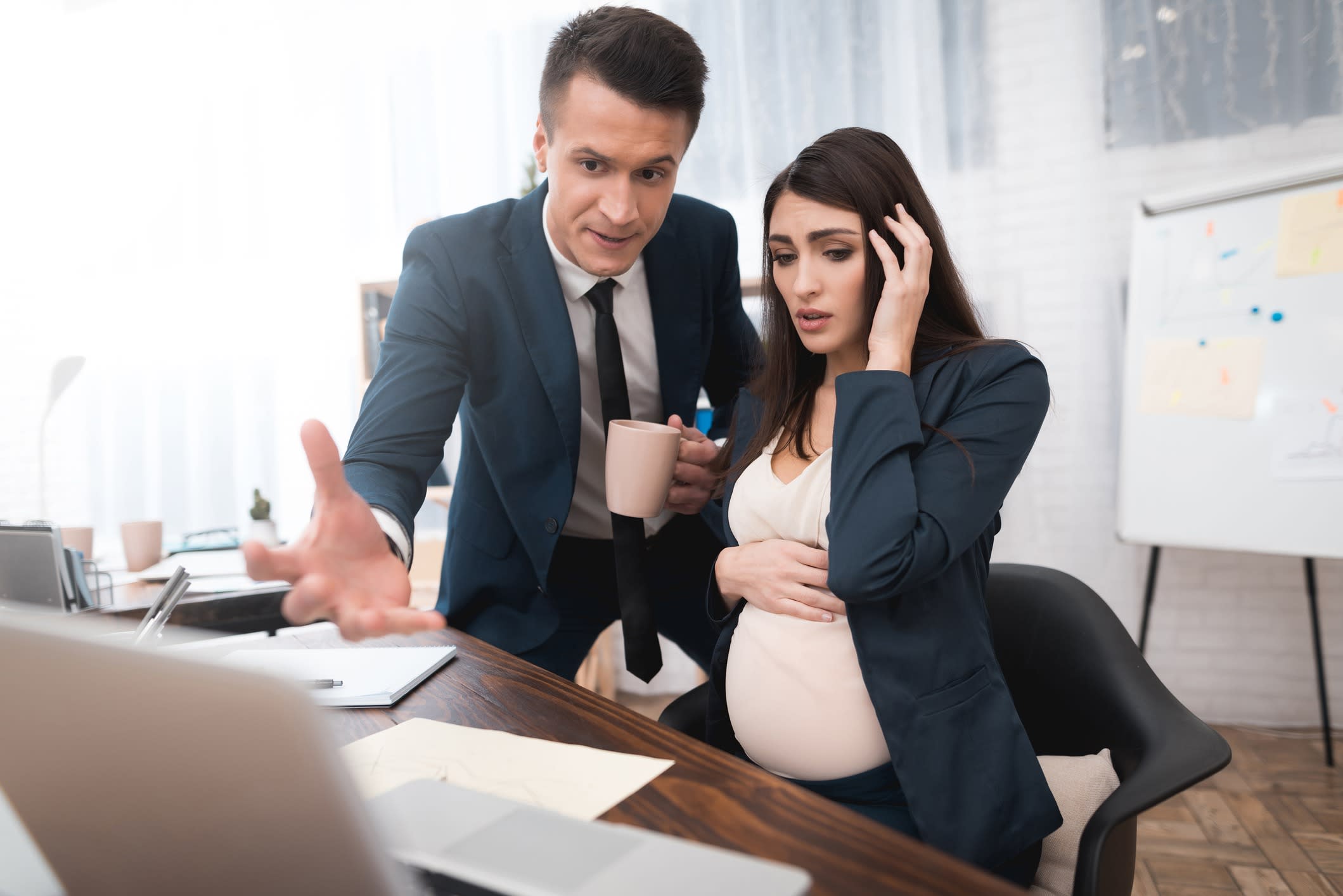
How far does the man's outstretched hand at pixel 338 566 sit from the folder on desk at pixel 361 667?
0.11 metres

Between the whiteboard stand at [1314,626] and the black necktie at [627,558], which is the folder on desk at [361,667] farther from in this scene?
the whiteboard stand at [1314,626]

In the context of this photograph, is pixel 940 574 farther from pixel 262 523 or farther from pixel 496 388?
pixel 262 523

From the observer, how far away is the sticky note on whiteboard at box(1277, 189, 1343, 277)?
2244mm

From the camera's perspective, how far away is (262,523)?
2697mm

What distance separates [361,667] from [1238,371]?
239cm

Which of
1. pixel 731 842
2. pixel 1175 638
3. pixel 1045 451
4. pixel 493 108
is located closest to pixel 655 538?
pixel 731 842

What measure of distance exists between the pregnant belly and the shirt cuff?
45 cm

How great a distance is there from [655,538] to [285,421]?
2.67 meters

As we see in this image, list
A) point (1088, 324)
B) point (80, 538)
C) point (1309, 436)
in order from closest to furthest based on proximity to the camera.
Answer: point (1309, 436), point (80, 538), point (1088, 324)

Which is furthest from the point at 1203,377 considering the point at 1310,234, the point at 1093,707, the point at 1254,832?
the point at 1093,707

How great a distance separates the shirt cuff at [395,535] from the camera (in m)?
1.01

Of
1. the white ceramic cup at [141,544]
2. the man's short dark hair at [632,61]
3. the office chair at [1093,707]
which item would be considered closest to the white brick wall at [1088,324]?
the office chair at [1093,707]

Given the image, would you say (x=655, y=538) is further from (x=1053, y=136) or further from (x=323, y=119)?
(x=323, y=119)

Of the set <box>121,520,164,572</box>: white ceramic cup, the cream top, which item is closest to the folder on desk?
the cream top
